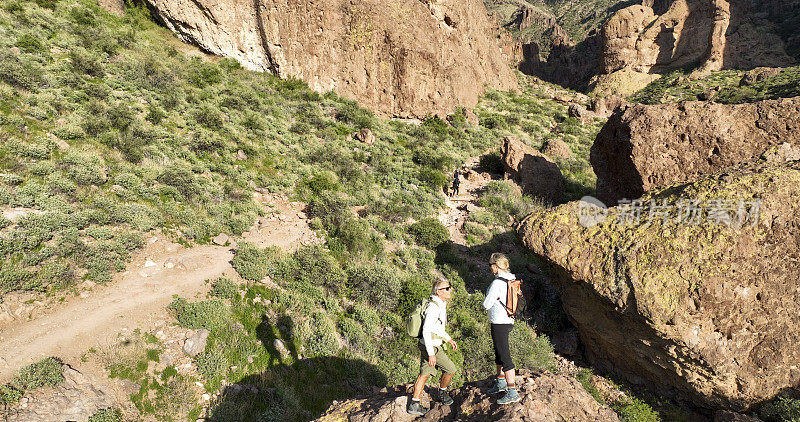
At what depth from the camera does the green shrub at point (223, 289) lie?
719cm

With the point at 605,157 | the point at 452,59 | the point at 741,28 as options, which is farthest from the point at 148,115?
the point at 741,28

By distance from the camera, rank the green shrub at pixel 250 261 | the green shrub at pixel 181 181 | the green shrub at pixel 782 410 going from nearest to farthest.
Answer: the green shrub at pixel 782 410
the green shrub at pixel 250 261
the green shrub at pixel 181 181

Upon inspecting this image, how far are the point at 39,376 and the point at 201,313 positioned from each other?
2265 mm

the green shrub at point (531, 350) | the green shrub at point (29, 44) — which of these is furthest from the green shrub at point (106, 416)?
the green shrub at point (29, 44)

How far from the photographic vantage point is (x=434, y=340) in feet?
12.4

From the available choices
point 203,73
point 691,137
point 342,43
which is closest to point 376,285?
point 691,137

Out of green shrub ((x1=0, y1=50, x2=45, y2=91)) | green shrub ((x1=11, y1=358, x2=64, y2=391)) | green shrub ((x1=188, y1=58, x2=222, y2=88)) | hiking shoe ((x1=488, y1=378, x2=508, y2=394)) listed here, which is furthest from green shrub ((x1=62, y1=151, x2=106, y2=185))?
green shrub ((x1=188, y1=58, x2=222, y2=88))

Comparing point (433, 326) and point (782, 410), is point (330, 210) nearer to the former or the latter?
point (433, 326)

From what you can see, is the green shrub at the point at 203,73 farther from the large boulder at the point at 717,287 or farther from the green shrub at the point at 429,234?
the large boulder at the point at 717,287

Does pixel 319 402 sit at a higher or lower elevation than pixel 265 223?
lower

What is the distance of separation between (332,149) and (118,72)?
467 inches

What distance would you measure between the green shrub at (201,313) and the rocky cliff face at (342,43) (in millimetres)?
21150

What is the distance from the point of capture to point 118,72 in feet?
52.5

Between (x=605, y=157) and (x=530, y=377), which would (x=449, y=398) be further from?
(x=605, y=157)
